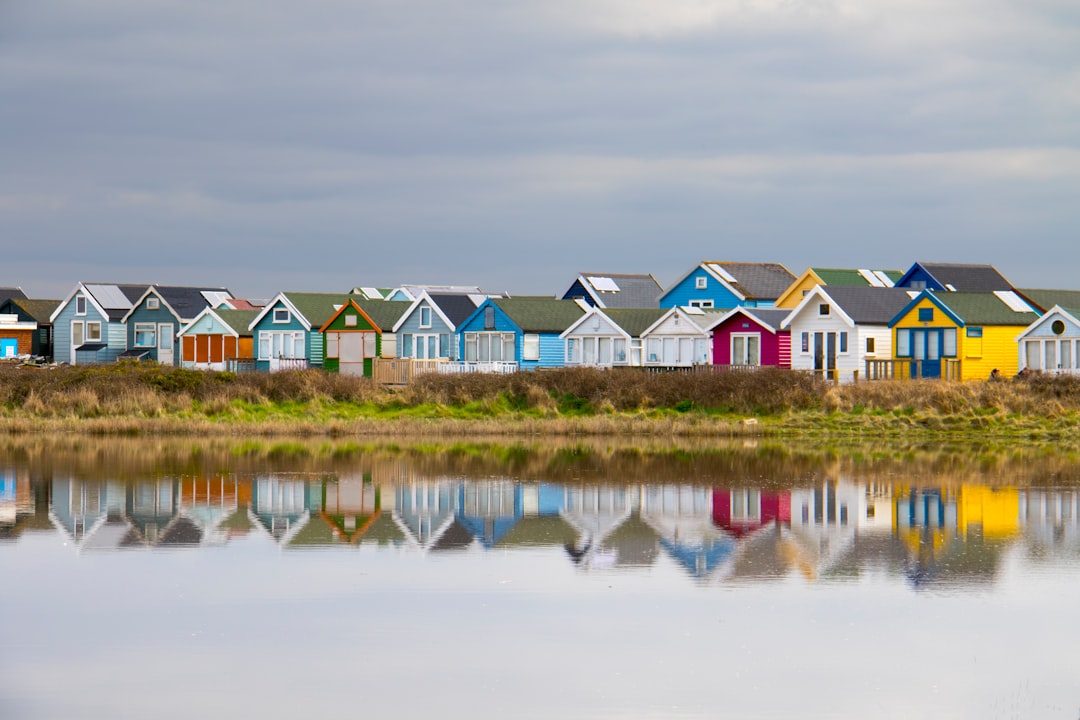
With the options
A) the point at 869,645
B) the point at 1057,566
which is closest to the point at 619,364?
the point at 1057,566

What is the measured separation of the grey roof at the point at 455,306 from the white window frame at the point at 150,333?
1695 cm

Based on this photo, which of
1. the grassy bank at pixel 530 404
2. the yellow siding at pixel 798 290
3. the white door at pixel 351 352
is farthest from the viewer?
the yellow siding at pixel 798 290

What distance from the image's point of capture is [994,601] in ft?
52.3

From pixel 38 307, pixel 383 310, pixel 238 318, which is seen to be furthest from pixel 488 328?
pixel 38 307

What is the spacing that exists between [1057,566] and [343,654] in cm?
951

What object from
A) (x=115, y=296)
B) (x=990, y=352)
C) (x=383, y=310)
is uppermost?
(x=115, y=296)

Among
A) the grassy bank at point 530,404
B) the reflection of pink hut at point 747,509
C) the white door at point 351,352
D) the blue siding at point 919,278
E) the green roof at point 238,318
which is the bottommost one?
the reflection of pink hut at point 747,509

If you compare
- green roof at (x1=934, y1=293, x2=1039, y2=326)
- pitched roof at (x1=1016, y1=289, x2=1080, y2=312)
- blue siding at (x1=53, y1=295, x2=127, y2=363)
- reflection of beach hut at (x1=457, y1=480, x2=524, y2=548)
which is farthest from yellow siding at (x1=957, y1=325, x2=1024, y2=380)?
blue siding at (x1=53, y1=295, x2=127, y2=363)

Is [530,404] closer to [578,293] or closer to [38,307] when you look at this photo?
[578,293]

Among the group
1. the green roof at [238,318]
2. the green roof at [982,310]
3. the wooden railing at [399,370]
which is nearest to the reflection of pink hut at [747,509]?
the green roof at [982,310]

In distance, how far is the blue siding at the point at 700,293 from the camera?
7012cm

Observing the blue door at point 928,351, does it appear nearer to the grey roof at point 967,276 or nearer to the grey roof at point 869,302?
the grey roof at point 869,302

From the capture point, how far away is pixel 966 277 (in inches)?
2469

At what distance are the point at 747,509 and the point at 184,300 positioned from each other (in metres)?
53.4
